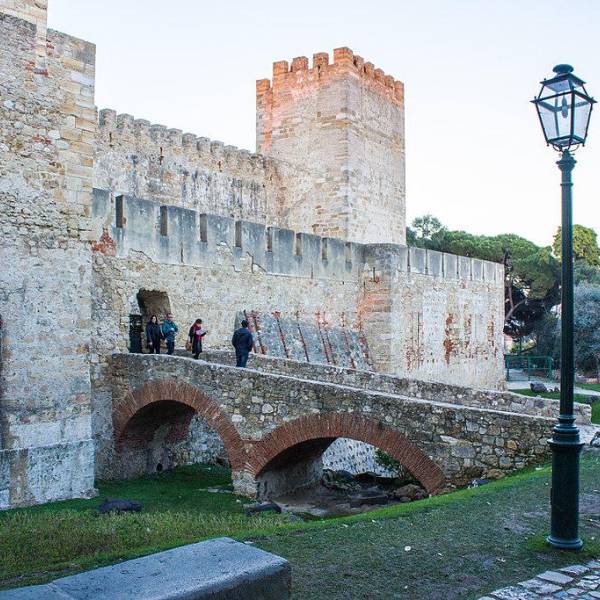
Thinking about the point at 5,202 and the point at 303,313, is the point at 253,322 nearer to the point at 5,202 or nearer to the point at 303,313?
the point at 303,313

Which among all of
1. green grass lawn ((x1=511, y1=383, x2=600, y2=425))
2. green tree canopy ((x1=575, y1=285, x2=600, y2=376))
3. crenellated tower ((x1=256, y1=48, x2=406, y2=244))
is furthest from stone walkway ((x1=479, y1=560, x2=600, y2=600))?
green tree canopy ((x1=575, y1=285, x2=600, y2=376))

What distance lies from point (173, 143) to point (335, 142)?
17.7 feet

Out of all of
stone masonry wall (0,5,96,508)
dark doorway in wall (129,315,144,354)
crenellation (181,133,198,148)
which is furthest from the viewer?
crenellation (181,133,198,148)

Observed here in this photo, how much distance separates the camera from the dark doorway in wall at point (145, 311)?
1409 centimetres

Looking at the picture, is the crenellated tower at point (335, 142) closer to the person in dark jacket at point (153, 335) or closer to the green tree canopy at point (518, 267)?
the person in dark jacket at point (153, 335)

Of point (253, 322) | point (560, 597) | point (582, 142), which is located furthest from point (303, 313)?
point (560, 597)

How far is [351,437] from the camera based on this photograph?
9617mm

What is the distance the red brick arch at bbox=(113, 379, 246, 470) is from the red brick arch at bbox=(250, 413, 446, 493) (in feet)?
1.21

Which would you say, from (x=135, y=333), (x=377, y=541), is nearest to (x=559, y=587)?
(x=377, y=541)

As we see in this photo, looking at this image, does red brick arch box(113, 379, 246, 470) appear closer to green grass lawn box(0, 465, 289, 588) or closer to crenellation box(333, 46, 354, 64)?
green grass lawn box(0, 465, 289, 588)

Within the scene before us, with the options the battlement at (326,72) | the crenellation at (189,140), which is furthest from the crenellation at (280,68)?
the crenellation at (189,140)

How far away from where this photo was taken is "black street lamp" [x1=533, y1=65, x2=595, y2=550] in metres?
5.46

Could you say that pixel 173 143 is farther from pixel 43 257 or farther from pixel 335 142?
pixel 43 257

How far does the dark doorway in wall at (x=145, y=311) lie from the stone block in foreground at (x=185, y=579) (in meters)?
10.8
